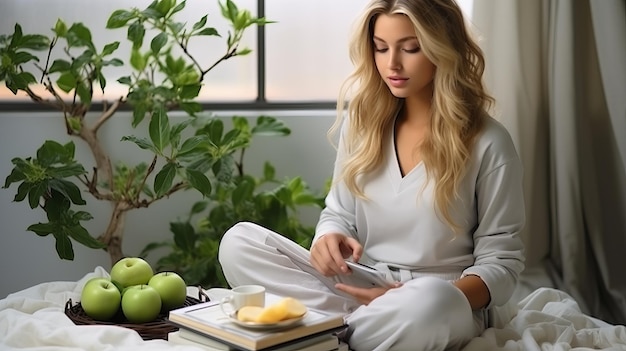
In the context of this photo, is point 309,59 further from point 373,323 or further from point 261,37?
point 373,323

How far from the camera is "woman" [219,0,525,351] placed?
6.32ft

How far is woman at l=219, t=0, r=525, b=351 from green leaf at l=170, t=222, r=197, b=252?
2.04 ft

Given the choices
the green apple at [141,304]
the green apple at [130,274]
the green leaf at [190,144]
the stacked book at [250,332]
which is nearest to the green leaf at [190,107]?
the green leaf at [190,144]

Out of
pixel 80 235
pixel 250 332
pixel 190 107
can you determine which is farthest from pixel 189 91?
pixel 250 332

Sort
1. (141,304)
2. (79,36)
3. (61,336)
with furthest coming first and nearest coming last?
(79,36), (141,304), (61,336)

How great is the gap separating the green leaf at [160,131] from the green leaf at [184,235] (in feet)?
1.74

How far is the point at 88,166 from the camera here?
2637 millimetres

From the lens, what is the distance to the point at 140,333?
1887 mm

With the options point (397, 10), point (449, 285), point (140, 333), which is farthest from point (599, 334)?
point (140, 333)

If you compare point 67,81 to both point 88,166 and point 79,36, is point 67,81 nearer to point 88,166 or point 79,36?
point 79,36

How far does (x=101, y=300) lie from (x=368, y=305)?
575 millimetres

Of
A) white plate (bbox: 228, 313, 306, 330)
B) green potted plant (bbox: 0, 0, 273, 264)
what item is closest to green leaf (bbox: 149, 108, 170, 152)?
green potted plant (bbox: 0, 0, 273, 264)

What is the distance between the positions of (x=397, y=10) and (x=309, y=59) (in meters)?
1.06

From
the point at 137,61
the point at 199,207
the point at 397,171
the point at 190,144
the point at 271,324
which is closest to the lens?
the point at 271,324
